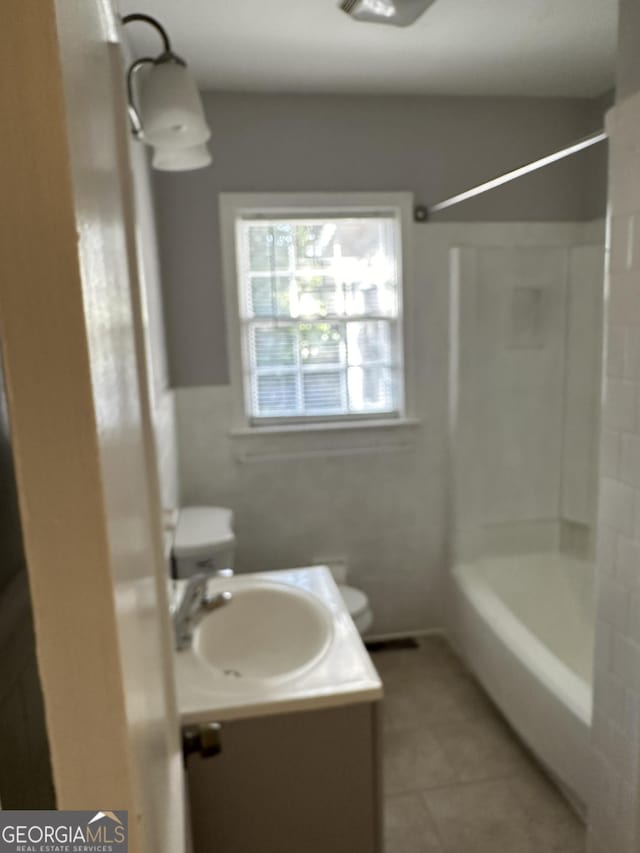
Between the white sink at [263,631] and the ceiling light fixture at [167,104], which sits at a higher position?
the ceiling light fixture at [167,104]

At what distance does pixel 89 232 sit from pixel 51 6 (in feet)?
0.39

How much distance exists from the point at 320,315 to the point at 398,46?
3.60 ft

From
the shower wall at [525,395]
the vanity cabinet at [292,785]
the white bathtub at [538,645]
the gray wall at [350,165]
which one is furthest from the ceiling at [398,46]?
the white bathtub at [538,645]

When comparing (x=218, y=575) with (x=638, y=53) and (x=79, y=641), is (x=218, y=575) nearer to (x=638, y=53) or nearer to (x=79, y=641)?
(x=79, y=641)

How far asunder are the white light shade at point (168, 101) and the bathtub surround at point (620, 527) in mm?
983

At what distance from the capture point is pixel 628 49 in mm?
1407

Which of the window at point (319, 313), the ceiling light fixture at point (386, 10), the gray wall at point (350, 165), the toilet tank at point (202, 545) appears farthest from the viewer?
the window at point (319, 313)

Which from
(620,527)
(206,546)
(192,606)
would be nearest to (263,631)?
(192,606)

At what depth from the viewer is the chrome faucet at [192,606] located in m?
1.57

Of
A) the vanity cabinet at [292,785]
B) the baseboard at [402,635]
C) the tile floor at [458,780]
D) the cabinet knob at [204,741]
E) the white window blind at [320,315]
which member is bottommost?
the tile floor at [458,780]

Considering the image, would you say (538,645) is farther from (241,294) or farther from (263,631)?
(241,294)

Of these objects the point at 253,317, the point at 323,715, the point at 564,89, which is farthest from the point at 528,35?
the point at 323,715

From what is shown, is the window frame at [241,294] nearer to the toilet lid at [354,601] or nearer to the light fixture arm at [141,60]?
the toilet lid at [354,601]

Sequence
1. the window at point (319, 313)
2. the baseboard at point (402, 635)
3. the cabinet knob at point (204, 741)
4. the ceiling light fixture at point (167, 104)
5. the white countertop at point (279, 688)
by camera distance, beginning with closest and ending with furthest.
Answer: the cabinet knob at point (204, 741) → the white countertop at point (279, 688) → the ceiling light fixture at point (167, 104) → the window at point (319, 313) → the baseboard at point (402, 635)
